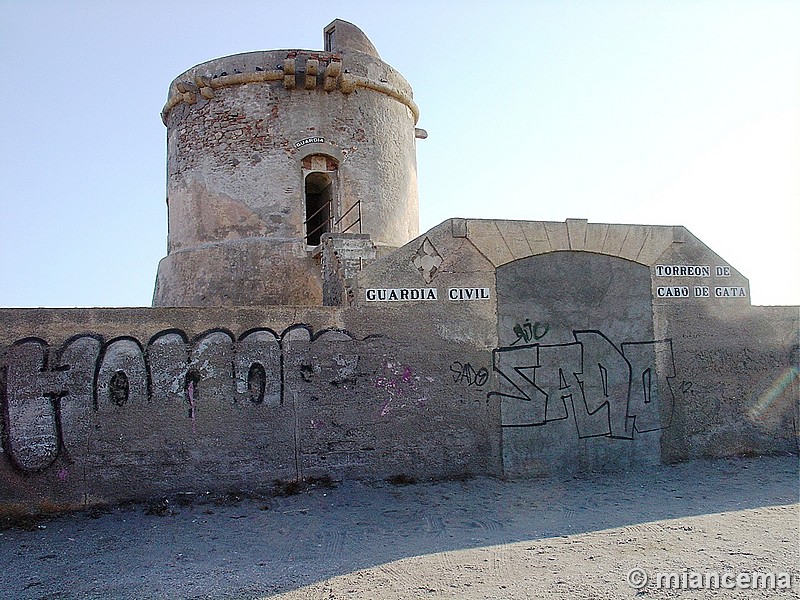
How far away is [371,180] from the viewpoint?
14484 millimetres

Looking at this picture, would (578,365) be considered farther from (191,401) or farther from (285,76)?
(285,76)

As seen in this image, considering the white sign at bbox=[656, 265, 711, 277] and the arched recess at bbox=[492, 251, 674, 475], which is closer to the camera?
the arched recess at bbox=[492, 251, 674, 475]

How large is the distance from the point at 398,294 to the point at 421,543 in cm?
337

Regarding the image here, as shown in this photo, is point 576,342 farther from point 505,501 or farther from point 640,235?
point 505,501

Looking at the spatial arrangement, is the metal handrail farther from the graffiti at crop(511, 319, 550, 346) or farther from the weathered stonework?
the graffiti at crop(511, 319, 550, 346)

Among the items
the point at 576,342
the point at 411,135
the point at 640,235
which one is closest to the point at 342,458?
the point at 576,342

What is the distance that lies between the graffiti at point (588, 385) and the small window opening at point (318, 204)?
5.86 metres

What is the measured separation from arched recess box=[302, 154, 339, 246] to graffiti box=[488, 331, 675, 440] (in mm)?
5811

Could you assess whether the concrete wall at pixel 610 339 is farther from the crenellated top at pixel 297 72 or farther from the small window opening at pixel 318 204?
the crenellated top at pixel 297 72

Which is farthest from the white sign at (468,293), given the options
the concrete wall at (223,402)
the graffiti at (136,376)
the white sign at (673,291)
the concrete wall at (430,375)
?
the white sign at (673,291)

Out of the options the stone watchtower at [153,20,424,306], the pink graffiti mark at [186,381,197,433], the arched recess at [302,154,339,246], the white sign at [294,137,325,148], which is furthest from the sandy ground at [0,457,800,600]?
the white sign at [294,137,325,148]

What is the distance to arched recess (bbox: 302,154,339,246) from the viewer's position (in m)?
14.1

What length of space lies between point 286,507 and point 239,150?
798cm

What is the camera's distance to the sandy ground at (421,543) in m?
5.84
